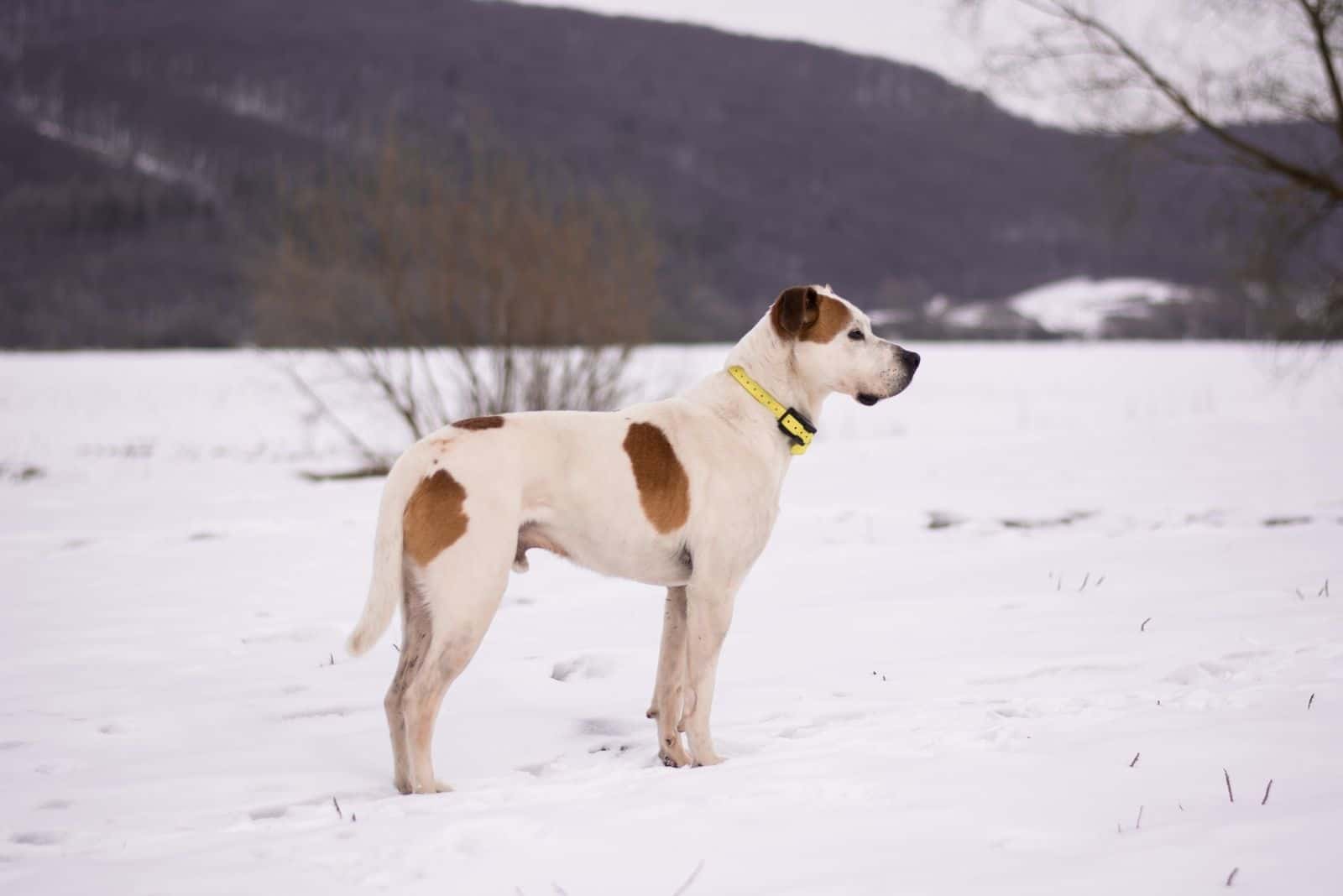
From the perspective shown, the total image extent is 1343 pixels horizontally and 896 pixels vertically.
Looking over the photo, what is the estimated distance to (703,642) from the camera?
13.7 ft

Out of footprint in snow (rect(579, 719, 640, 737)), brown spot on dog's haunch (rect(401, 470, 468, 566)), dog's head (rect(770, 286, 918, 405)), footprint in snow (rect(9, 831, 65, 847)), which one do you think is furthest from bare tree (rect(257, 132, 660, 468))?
footprint in snow (rect(9, 831, 65, 847))

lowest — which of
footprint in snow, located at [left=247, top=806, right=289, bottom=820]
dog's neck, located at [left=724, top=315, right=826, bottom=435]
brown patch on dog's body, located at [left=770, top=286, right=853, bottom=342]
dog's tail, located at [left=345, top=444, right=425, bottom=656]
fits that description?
footprint in snow, located at [left=247, top=806, right=289, bottom=820]

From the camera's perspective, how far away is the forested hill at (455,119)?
8862 cm

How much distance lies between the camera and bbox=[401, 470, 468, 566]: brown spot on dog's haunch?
3.77 meters

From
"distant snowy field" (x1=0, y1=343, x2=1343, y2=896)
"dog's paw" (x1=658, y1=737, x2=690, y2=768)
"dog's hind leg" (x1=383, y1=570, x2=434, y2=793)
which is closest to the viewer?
"distant snowy field" (x1=0, y1=343, x2=1343, y2=896)

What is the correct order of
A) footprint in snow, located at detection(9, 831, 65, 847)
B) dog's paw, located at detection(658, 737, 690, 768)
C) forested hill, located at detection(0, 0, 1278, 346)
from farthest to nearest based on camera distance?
1. forested hill, located at detection(0, 0, 1278, 346)
2. dog's paw, located at detection(658, 737, 690, 768)
3. footprint in snow, located at detection(9, 831, 65, 847)

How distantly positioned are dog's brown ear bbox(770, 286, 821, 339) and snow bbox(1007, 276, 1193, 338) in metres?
58.9

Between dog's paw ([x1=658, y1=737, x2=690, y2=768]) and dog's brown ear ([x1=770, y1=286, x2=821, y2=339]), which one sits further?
dog's brown ear ([x1=770, y1=286, x2=821, y2=339])

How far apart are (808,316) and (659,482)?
104 cm

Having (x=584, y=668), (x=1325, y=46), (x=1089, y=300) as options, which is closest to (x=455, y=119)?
(x=1089, y=300)

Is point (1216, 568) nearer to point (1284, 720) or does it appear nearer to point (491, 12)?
point (1284, 720)

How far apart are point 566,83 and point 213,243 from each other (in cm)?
6525

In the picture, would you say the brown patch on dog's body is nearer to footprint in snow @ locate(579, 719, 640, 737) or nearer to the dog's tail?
the dog's tail

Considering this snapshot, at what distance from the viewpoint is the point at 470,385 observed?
15.3 m
